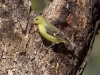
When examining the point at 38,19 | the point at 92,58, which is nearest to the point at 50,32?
the point at 38,19

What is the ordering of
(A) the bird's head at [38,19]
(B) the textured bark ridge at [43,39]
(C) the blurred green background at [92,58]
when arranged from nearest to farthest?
(B) the textured bark ridge at [43,39] < (A) the bird's head at [38,19] < (C) the blurred green background at [92,58]

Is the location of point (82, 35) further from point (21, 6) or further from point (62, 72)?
point (21, 6)

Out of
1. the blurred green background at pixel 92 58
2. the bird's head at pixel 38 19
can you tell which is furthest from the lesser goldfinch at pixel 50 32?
the blurred green background at pixel 92 58

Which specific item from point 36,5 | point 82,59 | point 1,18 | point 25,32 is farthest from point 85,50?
point 36,5

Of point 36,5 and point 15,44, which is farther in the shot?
point 36,5

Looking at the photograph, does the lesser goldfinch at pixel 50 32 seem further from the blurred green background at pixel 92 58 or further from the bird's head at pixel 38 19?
the blurred green background at pixel 92 58
